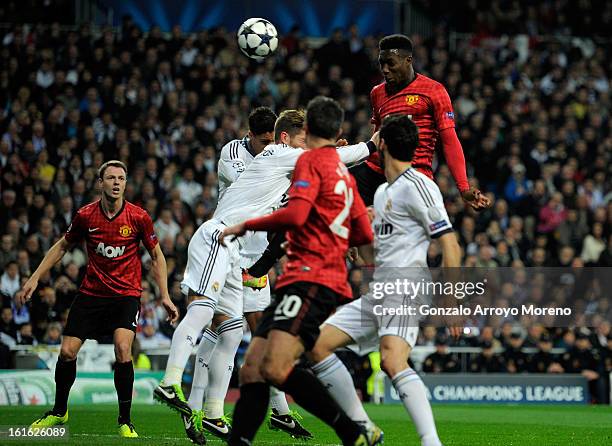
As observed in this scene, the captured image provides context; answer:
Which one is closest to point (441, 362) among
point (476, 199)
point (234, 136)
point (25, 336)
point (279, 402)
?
point (234, 136)

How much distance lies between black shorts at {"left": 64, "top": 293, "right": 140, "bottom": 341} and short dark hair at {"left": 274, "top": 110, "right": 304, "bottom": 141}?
215 cm

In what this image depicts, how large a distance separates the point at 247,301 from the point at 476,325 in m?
8.61

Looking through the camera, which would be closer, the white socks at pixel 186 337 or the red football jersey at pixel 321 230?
the red football jersey at pixel 321 230

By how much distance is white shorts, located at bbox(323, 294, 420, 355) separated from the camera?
7.11m

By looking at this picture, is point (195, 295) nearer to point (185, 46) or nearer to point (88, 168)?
point (88, 168)

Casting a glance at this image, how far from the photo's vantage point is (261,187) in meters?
9.06

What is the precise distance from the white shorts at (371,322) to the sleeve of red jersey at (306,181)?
0.90 meters

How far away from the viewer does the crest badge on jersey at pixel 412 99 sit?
9047 mm

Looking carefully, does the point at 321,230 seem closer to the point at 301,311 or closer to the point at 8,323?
the point at 301,311

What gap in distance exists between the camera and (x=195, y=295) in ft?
29.3

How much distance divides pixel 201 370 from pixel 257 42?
3.87 metres

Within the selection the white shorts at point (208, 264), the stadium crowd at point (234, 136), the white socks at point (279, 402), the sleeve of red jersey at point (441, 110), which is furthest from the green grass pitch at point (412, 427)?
the stadium crowd at point (234, 136)

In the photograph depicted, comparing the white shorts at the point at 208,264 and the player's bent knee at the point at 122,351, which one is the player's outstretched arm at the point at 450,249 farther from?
the player's bent knee at the point at 122,351

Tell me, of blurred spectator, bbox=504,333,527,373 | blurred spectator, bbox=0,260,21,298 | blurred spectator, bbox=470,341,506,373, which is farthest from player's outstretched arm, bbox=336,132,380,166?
blurred spectator, bbox=504,333,527,373
